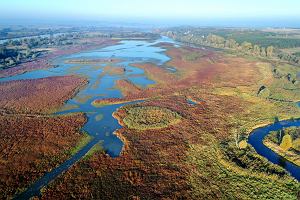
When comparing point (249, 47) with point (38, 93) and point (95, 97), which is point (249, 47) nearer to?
point (95, 97)

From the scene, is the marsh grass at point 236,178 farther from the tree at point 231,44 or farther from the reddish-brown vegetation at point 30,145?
the tree at point 231,44

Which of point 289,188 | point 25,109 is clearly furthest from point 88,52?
point 289,188

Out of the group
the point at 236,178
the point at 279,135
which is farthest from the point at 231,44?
the point at 236,178

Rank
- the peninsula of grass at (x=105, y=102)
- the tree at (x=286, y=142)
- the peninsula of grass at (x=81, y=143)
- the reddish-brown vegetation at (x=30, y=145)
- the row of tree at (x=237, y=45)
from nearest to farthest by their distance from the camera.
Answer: the reddish-brown vegetation at (x=30, y=145), the tree at (x=286, y=142), the peninsula of grass at (x=81, y=143), the peninsula of grass at (x=105, y=102), the row of tree at (x=237, y=45)

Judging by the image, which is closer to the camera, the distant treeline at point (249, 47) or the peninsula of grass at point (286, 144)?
the peninsula of grass at point (286, 144)

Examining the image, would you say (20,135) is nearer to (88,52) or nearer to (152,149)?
(152,149)

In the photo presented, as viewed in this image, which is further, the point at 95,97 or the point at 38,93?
the point at 38,93

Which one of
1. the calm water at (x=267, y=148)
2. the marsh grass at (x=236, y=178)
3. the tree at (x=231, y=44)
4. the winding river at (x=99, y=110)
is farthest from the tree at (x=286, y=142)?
the tree at (x=231, y=44)
